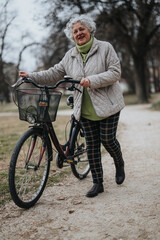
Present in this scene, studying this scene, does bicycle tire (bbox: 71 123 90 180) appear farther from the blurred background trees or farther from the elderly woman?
the blurred background trees

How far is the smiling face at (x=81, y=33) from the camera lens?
297cm

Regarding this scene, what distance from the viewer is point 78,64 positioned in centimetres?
303

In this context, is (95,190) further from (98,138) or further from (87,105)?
(87,105)

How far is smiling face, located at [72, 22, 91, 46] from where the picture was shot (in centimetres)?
297

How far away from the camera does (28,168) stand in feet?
9.75

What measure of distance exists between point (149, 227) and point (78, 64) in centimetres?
178

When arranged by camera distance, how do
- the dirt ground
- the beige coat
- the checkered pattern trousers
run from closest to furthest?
the dirt ground < the beige coat < the checkered pattern trousers

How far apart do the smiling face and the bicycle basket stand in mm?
632

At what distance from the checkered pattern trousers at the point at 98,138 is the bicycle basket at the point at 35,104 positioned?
0.48m

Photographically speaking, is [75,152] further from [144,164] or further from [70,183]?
[144,164]

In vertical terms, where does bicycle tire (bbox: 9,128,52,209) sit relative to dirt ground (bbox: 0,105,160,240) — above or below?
above

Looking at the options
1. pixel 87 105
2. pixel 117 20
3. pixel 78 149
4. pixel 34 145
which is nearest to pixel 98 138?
pixel 87 105

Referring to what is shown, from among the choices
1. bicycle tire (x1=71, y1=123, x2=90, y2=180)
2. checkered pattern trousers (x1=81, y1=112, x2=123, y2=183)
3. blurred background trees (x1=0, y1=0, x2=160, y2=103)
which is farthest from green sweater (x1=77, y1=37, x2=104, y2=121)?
blurred background trees (x1=0, y1=0, x2=160, y2=103)

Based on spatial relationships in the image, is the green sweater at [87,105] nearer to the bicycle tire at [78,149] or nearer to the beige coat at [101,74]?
the beige coat at [101,74]
